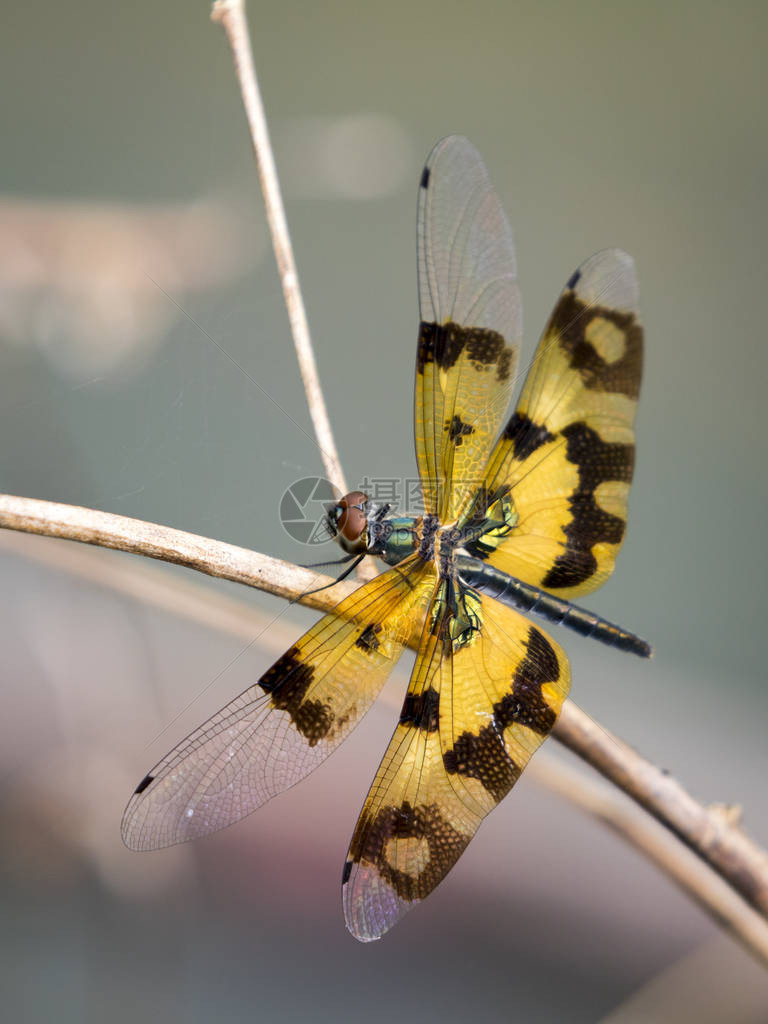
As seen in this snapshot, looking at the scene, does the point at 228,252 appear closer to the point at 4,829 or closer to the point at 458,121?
the point at 4,829

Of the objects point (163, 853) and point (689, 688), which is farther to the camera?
point (689, 688)

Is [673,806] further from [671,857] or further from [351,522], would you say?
[351,522]

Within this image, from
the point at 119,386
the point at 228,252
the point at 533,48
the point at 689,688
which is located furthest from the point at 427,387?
the point at 533,48

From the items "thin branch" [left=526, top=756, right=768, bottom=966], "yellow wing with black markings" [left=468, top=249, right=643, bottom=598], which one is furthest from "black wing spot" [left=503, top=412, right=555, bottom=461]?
"thin branch" [left=526, top=756, right=768, bottom=966]

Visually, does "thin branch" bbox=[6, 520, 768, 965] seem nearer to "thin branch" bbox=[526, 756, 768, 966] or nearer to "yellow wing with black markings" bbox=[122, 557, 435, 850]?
"thin branch" bbox=[526, 756, 768, 966]

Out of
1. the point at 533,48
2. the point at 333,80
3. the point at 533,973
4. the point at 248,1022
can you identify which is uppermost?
the point at 533,48

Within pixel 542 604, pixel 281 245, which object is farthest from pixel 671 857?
pixel 281 245
